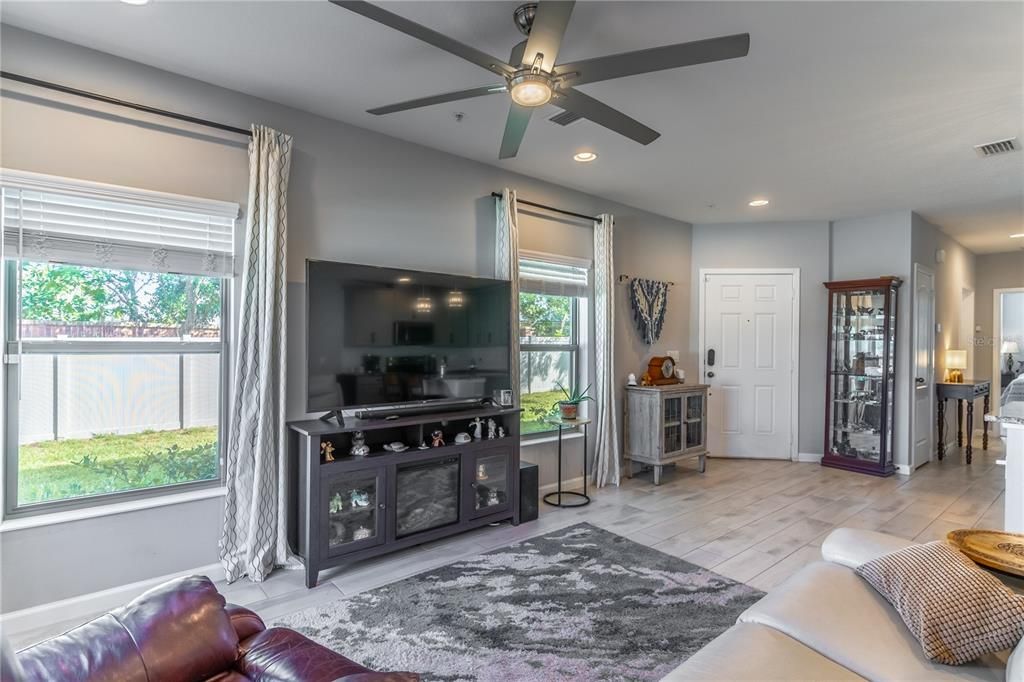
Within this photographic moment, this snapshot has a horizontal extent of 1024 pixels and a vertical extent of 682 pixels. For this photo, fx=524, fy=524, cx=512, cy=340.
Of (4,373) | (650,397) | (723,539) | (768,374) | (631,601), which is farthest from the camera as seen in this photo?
(768,374)

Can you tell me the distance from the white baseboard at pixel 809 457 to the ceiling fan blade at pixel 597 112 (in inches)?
187

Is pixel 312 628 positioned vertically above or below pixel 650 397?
below

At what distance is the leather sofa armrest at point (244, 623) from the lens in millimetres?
1384

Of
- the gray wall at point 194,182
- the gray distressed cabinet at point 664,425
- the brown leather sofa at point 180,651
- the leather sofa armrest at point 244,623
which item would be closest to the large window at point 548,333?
the gray wall at point 194,182

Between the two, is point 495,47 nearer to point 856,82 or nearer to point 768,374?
point 856,82

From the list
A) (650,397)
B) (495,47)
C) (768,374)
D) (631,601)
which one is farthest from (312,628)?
(768,374)

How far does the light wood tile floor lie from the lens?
9.45 feet

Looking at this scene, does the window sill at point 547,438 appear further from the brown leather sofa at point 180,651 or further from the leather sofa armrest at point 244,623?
the brown leather sofa at point 180,651

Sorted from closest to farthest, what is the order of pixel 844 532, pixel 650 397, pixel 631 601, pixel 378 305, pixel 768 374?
pixel 844 532
pixel 631 601
pixel 378 305
pixel 650 397
pixel 768 374

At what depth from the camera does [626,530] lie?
361 cm

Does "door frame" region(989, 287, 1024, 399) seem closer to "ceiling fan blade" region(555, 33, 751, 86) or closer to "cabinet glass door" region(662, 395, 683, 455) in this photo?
"cabinet glass door" region(662, 395, 683, 455)

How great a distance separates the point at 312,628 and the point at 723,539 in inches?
99.9

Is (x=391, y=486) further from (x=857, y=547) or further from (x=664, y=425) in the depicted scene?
(x=664, y=425)

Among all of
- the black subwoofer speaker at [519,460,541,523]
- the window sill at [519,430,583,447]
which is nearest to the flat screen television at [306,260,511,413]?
the black subwoofer speaker at [519,460,541,523]
